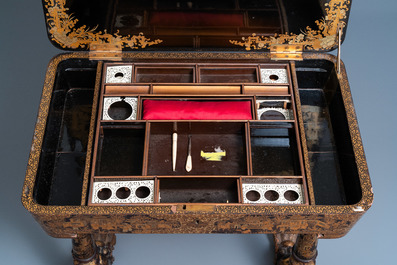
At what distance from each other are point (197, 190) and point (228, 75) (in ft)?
2.56

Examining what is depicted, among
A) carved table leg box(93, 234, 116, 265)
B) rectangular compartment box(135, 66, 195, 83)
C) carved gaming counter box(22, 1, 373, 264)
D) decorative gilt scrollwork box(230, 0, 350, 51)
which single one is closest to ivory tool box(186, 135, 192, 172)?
carved gaming counter box(22, 1, 373, 264)

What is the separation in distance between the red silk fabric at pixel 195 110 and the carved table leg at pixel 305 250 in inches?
28.9

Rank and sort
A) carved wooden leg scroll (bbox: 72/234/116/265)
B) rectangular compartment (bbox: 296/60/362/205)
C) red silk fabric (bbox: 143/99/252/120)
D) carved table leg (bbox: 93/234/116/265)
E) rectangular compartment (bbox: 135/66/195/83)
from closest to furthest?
rectangular compartment (bbox: 296/60/362/205), red silk fabric (bbox: 143/99/252/120), carved wooden leg scroll (bbox: 72/234/116/265), rectangular compartment (bbox: 135/66/195/83), carved table leg (bbox: 93/234/116/265)

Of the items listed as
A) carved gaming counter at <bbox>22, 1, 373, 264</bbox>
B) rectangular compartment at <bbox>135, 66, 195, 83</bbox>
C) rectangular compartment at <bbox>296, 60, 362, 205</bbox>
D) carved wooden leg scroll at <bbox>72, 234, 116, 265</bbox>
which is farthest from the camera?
rectangular compartment at <bbox>135, 66, 195, 83</bbox>

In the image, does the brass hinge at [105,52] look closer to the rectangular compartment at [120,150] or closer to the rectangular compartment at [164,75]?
the rectangular compartment at [164,75]

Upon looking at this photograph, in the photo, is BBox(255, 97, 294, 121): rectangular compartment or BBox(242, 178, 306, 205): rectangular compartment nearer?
BBox(242, 178, 306, 205): rectangular compartment

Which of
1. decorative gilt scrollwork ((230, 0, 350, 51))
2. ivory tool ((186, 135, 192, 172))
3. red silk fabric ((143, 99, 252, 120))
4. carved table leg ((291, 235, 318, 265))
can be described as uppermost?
decorative gilt scrollwork ((230, 0, 350, 51))

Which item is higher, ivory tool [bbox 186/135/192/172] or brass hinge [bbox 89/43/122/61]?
brass hinge [bbox 89/43/122/61]

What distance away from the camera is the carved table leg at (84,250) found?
9.90 ft

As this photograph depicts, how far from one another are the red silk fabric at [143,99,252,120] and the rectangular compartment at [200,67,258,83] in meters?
0.22

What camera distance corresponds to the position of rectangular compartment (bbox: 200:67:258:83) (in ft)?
10.4

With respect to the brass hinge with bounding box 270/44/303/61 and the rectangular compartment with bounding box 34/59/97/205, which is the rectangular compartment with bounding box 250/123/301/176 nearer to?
the brass hinge with bounding box 270/44/303/61

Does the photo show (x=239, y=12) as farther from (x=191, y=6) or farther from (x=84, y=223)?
(x=84, y=223)

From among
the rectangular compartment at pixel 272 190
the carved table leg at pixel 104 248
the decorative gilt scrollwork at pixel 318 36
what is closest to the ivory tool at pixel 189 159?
the rectangular compartment at pixel 272 190
